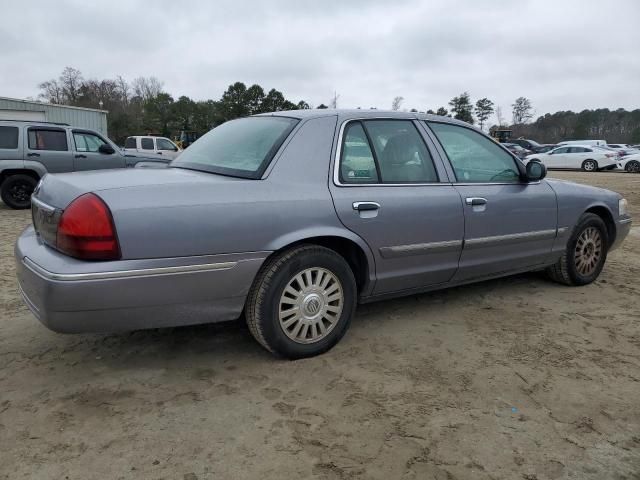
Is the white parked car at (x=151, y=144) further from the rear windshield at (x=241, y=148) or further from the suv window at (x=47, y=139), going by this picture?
the rear windshield at (x=241, y=148)

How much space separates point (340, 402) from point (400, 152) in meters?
1.80

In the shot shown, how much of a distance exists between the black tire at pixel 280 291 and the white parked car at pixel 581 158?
81.2ft

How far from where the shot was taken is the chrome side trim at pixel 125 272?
7.73 ft

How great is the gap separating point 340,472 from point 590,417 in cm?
134

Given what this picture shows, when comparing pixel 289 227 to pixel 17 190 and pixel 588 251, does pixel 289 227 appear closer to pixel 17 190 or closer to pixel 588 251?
pixel 588 251

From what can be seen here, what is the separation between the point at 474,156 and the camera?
395 cm

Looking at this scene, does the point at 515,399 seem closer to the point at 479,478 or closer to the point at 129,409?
the point at 479,478

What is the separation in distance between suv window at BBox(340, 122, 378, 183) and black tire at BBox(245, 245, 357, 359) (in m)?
0.53

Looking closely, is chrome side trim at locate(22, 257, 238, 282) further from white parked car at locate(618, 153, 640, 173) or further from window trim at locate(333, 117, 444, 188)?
white parked car at locate(618, 153, 640, 173)

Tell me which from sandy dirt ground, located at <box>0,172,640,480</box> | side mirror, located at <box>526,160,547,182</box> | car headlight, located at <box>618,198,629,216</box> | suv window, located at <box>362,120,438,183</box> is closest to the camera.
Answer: sandy dirt ground, located at <box>0,172,640,480</box>

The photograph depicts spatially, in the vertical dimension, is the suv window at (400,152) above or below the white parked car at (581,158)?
below

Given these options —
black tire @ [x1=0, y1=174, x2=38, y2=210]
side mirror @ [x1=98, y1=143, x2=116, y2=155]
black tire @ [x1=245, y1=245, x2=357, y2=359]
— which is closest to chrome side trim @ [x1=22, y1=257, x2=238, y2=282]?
black tire @ [x1=245, y1=245, x2=357, y2=359]

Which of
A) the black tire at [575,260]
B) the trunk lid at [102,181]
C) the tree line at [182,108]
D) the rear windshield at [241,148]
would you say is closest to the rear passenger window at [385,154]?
the rear windshield at [241,148]

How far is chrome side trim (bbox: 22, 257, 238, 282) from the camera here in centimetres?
236
